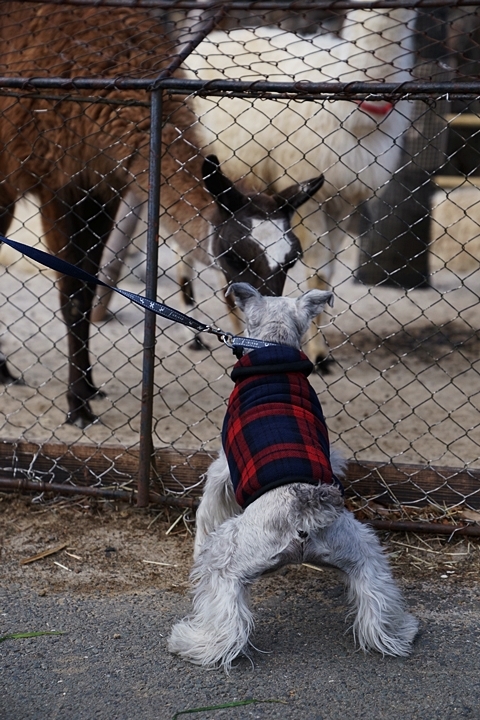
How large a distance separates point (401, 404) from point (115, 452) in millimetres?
1955

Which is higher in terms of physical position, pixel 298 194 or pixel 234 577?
pixel 298 194

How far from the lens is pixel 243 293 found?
8.66 feet

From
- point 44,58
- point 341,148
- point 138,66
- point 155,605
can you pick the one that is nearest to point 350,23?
point 341,148

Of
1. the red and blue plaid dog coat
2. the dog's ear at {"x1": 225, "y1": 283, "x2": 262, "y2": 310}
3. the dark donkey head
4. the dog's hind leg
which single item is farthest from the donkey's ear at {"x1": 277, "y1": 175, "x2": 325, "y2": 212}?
the dog's hind leg

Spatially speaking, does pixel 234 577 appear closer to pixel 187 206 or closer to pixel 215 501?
pixel 215 501

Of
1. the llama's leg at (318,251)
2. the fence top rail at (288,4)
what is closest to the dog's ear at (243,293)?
the fence top rail at (288,4)

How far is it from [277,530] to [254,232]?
5.93ft

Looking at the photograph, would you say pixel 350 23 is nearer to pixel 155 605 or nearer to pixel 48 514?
pixel 48 514

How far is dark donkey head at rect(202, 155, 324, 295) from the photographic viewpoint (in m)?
3.63

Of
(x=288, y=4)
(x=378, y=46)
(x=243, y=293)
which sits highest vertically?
(x=288, y=4)

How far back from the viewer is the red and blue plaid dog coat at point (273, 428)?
2254 millimetres

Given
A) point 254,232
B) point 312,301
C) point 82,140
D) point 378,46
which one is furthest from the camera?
point 378,46

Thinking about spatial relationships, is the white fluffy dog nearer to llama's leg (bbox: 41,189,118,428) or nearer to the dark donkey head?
the dark donkey head

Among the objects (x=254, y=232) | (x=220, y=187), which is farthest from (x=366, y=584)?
(x=220, y=187)
